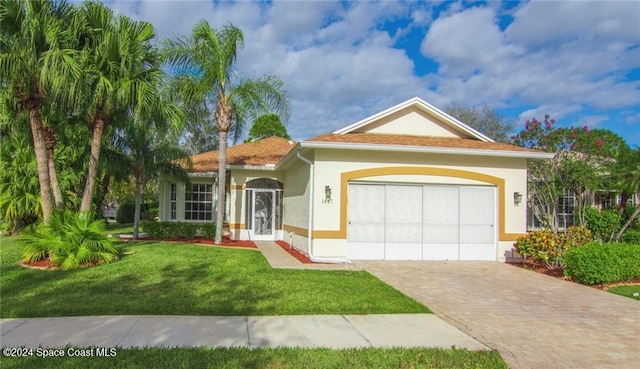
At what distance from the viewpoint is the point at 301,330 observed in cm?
601

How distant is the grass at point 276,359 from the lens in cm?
461

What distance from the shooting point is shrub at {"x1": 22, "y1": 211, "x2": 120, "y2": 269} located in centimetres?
1016

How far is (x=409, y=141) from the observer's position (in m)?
13.8

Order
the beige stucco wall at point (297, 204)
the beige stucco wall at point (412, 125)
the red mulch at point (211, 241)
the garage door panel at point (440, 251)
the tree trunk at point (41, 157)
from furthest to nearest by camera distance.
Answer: the red mulch at point (211, 241) < the beige stucco wall at point (412, 125) < the beige stucco wall at point (297, 204) < the garage door panel at point (440, 251) < the tree trunk at point (41, 157)

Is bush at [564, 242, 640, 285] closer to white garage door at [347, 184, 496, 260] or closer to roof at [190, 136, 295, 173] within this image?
white garage door at [347, 184, 496, 260]

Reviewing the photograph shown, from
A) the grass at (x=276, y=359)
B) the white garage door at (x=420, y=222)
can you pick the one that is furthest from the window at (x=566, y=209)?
the grass at (x=276, y=359)

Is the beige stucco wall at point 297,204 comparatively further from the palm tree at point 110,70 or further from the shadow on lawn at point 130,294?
the palm tree at point 110,70

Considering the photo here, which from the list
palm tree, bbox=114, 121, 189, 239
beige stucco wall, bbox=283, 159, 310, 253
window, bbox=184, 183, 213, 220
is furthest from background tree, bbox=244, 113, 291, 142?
palm tree, bbox=114, 121, 189, 239

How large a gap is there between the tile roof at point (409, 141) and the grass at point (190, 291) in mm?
4094

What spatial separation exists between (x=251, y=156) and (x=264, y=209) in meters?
3.04

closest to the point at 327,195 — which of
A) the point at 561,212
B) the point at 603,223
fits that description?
the point at 603,223

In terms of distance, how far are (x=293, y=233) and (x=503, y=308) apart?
9049mm

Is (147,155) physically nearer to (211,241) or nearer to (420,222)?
(211,241)

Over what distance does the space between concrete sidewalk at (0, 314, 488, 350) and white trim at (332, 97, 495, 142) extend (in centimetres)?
890
